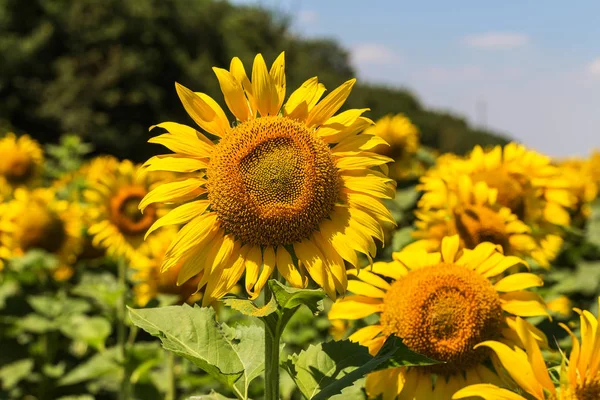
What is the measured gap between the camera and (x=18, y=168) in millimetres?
6484

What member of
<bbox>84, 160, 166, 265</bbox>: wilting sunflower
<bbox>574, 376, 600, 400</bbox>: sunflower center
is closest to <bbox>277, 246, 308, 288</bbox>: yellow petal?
<bbox>574, 376, 600, 400</bbox>: sunflower center

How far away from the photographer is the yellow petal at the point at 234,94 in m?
1.88

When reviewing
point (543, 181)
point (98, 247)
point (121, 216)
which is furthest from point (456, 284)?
point (98, 247)

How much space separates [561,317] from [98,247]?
3.98 m

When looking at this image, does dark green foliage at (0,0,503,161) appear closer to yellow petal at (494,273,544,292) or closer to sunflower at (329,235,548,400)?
sunflower at (329,235,548,400)

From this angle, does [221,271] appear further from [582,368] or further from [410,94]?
[410,94]

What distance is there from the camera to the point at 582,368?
5.03 feet

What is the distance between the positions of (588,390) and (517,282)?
68 centimetres

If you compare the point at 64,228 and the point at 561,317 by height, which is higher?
the point at 561,317

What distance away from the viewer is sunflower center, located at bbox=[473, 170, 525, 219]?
3.35 metres

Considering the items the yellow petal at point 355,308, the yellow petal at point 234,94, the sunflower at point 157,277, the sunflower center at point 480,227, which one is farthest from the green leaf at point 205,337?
the sunflower at point 157,277

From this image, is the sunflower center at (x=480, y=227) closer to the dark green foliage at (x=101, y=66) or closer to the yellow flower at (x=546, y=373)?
the yellow flower at (x=546, y=373)

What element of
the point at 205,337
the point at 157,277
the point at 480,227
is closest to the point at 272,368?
the point at 205,337

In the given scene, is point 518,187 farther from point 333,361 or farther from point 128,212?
point 128,212
